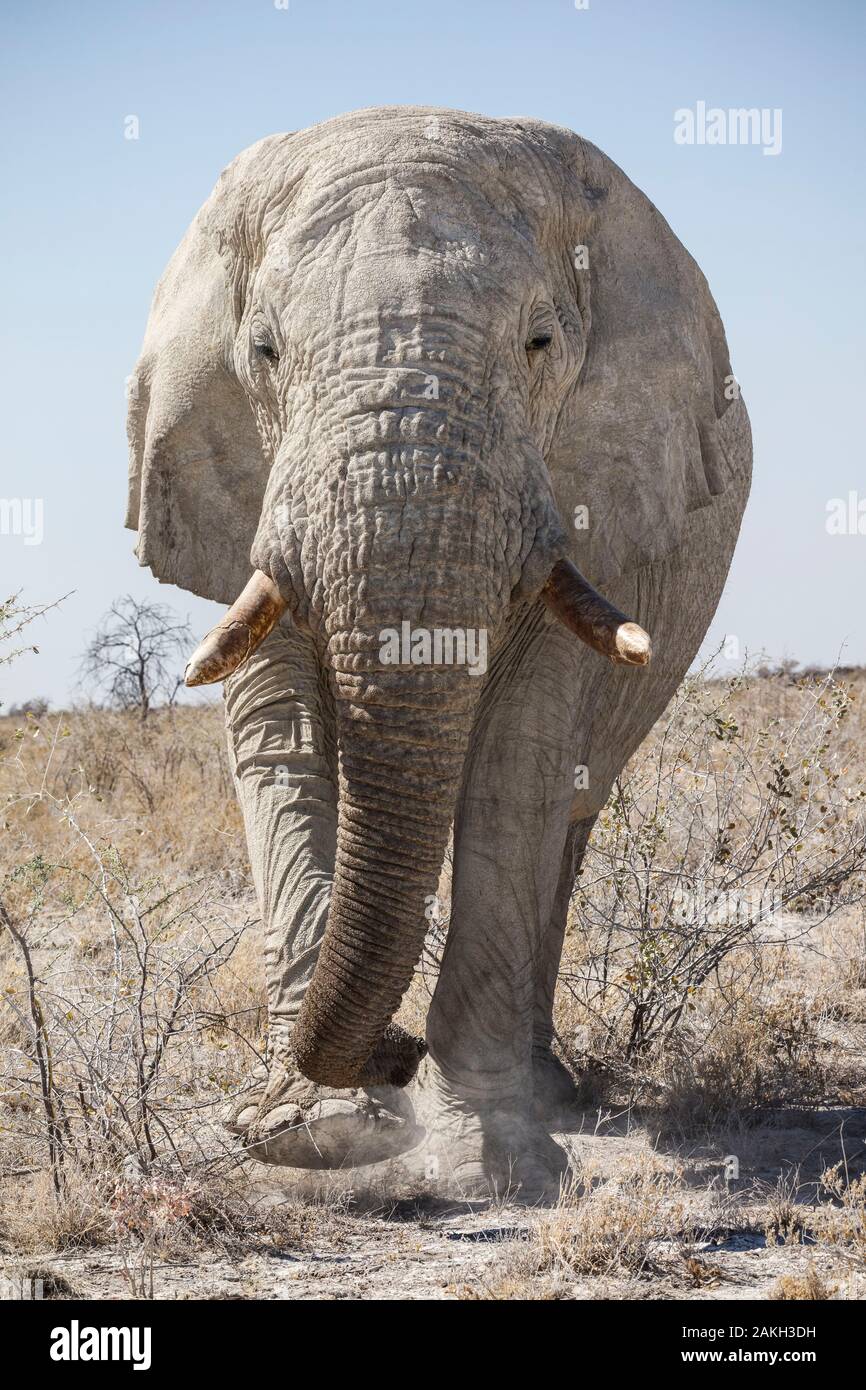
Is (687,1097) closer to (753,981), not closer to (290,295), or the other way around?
(753,981)

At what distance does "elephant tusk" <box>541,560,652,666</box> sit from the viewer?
443cm

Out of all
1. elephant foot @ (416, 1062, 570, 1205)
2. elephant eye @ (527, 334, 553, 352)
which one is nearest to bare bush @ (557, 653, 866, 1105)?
elephant foot @ (416, 1062, 570, 1205)

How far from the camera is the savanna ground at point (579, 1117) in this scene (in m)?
4.50

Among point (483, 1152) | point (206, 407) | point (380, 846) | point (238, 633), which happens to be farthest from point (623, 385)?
point (483, 1152)

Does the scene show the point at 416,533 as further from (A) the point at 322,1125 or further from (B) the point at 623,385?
(A) the point at 322,1125

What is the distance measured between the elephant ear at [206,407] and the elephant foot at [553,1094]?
2172mm

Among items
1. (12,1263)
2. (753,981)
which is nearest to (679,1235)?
(12,1263)

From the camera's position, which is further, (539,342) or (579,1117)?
(579,1117)

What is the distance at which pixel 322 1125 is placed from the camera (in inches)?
200

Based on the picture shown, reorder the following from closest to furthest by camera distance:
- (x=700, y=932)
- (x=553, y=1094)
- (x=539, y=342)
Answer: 1. (x=539, y=342)
2. (x=553, y=1094)
3. (x=700, y=932)

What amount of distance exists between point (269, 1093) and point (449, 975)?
675mm

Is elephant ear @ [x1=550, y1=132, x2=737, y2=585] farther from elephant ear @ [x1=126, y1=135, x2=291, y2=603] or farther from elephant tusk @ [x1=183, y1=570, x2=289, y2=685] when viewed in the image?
elephant tusk @ [x1=183, y1=570, x2=289, y2=685]

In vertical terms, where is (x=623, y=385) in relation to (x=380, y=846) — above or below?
above

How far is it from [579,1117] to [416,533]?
2.81 metres
